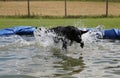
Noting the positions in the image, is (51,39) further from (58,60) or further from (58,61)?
(58,61)

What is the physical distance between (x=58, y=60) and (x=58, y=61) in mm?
196

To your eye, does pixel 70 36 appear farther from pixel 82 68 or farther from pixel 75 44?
pixel 82 68

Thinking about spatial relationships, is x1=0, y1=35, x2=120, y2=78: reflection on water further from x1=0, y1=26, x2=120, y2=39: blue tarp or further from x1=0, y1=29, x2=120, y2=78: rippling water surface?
x1=0, y1=26, x2=120, y2=39: blue tarp

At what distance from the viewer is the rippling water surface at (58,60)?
8867 millimetres

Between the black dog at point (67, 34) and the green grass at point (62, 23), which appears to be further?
the green grass at point (62, 23)

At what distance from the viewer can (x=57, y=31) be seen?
12562 mm

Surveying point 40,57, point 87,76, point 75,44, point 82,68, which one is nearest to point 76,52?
point 75,44

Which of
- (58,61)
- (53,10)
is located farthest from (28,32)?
(53,10)

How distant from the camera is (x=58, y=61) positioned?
1081 cm

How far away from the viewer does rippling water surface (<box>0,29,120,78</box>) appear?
8867 mm

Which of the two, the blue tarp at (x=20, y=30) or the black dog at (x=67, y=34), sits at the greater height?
the black dog at (x=67, y=34)

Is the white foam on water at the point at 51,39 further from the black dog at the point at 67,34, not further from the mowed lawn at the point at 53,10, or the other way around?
the mowed lawn at the point at 53,10

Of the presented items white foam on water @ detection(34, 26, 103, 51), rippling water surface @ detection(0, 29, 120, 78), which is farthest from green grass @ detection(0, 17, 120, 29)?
rippling water surface @ detection(0, 29, 120, 78)

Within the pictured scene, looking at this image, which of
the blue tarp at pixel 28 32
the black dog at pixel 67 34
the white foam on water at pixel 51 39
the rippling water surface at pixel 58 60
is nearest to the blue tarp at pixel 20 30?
the blue tarp at pixel 28 32
